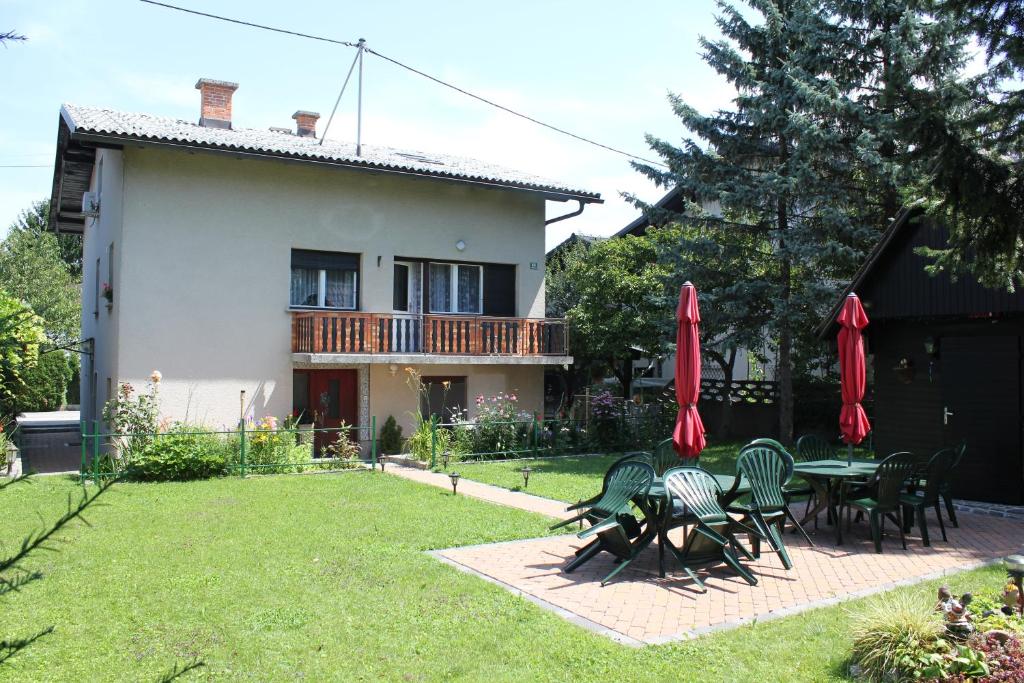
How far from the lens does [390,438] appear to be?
55.1 feet

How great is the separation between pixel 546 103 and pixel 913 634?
15660 mm

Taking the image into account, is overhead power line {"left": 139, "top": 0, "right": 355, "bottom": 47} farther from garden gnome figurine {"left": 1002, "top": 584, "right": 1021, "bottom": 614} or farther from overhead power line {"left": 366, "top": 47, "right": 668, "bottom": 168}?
garden gnome figurine {"left": 1002, "top": 584, "right": 1021, "bottom": 614}

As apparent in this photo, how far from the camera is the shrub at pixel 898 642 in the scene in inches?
179

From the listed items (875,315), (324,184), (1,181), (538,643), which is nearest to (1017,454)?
(875,315)

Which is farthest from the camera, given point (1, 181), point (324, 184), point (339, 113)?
point (339, 113)

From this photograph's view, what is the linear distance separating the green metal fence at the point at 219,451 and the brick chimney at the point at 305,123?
29.2ft

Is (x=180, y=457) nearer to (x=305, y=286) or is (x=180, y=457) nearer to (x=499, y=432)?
(x=305, y=286)

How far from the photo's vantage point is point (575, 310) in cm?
2086

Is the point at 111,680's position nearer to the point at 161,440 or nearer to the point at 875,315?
the point at 161,440

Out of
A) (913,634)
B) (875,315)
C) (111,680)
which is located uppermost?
(875,315)

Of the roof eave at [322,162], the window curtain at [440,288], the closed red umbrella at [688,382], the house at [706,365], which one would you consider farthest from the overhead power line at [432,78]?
the closed red umbrella at [688,382]

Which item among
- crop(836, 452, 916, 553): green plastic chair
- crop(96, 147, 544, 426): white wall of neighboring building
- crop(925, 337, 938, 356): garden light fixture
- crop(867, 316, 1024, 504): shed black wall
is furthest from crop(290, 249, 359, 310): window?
crop(836, 452, 916, 553): green plastic chair

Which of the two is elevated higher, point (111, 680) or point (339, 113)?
point (339, 113)

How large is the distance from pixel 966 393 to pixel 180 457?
11.7m
